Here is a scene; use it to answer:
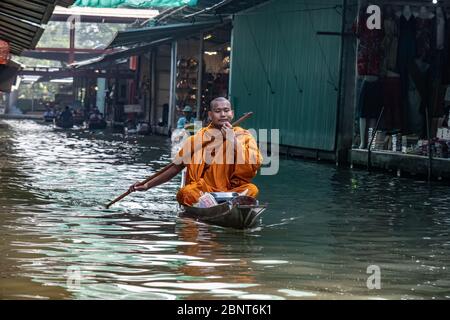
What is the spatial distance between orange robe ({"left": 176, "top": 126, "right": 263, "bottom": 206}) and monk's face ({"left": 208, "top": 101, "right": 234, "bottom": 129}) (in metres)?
0.22

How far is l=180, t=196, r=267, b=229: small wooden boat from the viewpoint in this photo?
1045cm

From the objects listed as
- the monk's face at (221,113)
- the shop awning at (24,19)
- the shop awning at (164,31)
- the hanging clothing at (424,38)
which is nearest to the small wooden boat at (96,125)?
the shop awning at (164,31)

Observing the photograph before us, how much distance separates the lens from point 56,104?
68500 mm

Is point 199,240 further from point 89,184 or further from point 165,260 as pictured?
point 89,184

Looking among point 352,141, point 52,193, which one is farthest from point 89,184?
point 352,141

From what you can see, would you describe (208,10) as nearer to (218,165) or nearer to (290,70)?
(290,70)

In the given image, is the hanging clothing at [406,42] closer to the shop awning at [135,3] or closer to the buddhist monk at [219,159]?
the shop awning at [135,3]

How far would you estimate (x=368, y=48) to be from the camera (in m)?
22.4

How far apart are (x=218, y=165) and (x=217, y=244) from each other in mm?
1914

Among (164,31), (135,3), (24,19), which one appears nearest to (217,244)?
(24,19)

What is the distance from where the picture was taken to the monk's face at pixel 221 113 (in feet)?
35.8

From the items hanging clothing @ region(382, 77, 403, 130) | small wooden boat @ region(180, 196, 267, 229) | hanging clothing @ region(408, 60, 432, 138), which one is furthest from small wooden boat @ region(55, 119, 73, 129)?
small wooden boat @ region(180, 196, 267, 229)

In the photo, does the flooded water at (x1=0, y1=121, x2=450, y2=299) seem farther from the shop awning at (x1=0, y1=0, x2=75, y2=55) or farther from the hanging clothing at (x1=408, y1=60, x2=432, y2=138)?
the hanging clothing at (x1=408, y1=60, x2=432, y2=138)

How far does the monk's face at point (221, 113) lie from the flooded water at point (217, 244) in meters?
1.25
